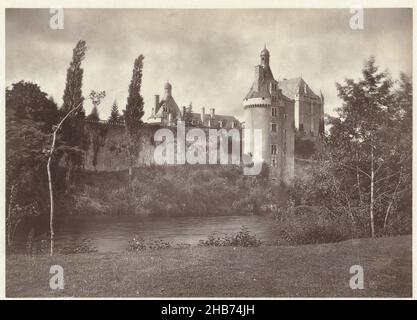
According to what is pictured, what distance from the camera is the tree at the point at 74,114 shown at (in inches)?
490

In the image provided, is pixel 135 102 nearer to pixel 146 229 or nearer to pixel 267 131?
pixel 146 229

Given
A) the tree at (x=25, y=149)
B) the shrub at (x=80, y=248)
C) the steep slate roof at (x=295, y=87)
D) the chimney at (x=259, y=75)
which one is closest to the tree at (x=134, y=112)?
the tree at (x=25, y=149)

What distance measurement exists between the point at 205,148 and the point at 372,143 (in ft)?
14.5

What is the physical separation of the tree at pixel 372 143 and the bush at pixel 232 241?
303 cm

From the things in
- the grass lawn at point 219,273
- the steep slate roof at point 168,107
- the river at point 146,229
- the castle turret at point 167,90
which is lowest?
the grass lawn at point 219,273

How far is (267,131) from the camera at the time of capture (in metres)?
13.6

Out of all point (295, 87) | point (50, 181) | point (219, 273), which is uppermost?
point (295, 87)

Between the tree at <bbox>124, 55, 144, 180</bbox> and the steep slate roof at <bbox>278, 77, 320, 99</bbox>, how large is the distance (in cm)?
385

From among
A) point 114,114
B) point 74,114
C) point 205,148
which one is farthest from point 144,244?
point 74,114

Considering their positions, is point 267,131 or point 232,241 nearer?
point 232,241

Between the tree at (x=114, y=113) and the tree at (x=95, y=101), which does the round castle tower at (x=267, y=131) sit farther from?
the tree at (x=95, y=101)

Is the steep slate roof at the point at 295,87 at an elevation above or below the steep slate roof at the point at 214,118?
above

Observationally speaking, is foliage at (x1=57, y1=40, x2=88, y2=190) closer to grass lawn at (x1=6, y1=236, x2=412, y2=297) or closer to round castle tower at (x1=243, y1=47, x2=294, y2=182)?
grass lawn at (x1=6, y1=236, x2=412, y2=297)

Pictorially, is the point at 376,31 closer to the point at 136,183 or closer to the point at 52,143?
the point at 136,183
